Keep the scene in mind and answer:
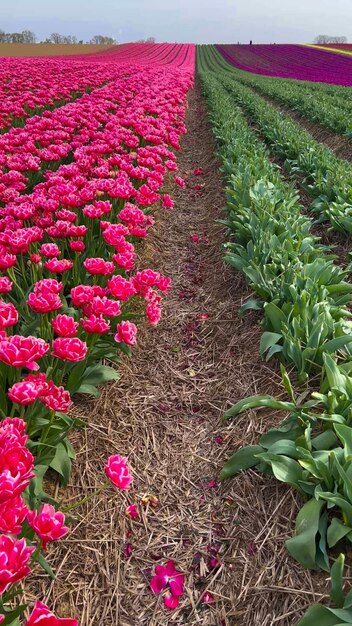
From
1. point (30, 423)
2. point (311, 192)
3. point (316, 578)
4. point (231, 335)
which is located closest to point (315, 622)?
point (316, 578)

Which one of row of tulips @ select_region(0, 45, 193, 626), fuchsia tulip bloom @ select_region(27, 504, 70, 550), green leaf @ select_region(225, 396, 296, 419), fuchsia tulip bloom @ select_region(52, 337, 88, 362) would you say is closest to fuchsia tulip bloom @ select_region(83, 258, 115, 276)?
row of tulips @ select_region(0, 45, 193, 626)

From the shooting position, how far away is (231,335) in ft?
11.8

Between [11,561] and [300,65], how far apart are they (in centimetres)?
3961

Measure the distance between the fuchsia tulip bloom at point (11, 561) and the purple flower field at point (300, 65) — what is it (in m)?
25.4

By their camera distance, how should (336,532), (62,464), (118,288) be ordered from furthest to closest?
(118,288) < (62,464) < (336,532)

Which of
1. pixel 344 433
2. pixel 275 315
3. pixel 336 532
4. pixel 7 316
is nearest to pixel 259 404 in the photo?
pixel 344 433

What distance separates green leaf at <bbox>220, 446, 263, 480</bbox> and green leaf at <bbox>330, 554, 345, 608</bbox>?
29.4 inches

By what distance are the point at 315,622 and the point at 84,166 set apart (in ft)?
11.8

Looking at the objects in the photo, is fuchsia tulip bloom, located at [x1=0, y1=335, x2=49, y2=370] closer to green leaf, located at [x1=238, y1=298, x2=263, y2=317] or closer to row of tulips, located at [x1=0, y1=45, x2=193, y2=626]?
row of tulips, located at [x1=0, y1=45, x2=193, y2=626]

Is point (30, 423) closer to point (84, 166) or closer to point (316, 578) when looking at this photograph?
point (316, 578)

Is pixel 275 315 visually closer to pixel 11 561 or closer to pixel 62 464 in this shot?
pixel 62 464

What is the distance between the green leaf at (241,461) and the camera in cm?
236

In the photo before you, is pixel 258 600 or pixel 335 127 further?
pixel 335 127

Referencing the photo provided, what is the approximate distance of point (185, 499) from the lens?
245cm
